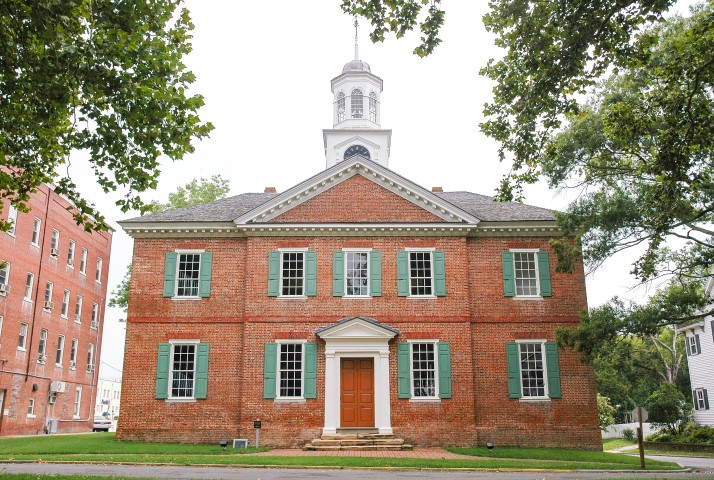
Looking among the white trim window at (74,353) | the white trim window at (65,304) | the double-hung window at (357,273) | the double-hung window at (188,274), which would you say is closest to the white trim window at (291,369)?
the double-hung window at (357,273)

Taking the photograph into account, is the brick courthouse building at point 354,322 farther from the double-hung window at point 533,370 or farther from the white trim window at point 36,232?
the white trim window at point 36,232

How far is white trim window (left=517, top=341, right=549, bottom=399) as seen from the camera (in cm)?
2203

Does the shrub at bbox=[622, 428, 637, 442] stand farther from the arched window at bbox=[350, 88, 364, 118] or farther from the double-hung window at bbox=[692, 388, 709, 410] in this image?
the arched window at bbox=[350, 88, 364, 118]

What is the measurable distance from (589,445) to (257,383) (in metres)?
11.1

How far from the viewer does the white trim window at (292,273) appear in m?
22.6

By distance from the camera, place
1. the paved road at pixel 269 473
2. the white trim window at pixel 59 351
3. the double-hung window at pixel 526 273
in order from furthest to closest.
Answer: the white trim window at pixel 59 351, the double-hung window at pixel 526 273, the paved road at pixel 269 473

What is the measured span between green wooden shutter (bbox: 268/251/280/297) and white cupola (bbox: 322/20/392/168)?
8.90 metres

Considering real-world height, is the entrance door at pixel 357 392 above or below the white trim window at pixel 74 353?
below

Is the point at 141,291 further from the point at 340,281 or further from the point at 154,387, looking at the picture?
the point at 340,281

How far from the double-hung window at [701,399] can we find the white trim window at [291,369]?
24.9 metres

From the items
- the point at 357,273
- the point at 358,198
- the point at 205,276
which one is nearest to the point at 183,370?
the point at 205,276

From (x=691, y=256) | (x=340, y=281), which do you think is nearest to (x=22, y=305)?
(x=340, y=281)

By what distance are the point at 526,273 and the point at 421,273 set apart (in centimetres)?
379

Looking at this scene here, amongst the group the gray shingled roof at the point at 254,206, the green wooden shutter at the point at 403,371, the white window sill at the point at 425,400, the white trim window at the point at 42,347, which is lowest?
the white window sill at the point at 425,400
